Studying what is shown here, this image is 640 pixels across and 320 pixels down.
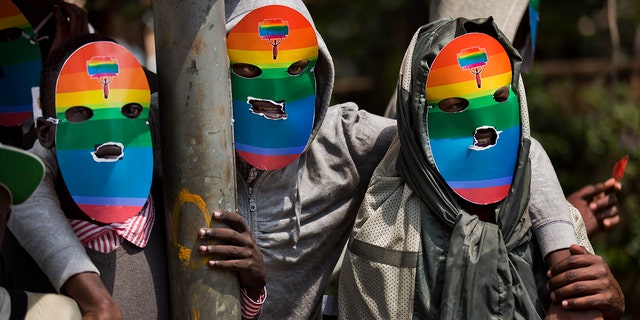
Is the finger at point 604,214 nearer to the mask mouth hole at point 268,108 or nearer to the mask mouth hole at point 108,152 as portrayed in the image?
the mask mouth hole at point 268,108

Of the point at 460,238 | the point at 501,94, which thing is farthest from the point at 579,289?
the point at 501,94

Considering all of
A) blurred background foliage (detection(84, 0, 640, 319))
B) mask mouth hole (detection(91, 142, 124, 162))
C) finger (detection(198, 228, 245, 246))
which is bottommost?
blurred background foliage (detection(84, 0, 640, 319))

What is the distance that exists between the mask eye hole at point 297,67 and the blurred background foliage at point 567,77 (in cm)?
265

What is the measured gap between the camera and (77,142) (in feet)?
9.43

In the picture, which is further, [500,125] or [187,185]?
[500,125]

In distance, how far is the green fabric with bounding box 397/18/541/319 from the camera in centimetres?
318

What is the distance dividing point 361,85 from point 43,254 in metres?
8.38

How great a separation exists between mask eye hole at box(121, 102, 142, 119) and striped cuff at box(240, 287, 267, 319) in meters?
0.60

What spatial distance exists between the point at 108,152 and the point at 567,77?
6701mm

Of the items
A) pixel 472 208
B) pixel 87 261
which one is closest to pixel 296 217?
pixel 472 208

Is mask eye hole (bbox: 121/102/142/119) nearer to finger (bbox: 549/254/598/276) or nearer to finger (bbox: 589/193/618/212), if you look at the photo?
finger (bbox: 549/254/598/276)

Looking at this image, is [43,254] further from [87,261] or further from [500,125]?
[500,125]

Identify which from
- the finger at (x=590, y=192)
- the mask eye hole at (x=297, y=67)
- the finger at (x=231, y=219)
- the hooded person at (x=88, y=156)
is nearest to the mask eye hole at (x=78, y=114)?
the hooded person at (x=88, y=156)

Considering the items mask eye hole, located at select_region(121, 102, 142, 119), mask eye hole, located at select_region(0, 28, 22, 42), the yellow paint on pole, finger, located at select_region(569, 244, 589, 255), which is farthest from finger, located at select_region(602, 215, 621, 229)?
mask eye hole, located at select_region(0, 28, 22, 42)
